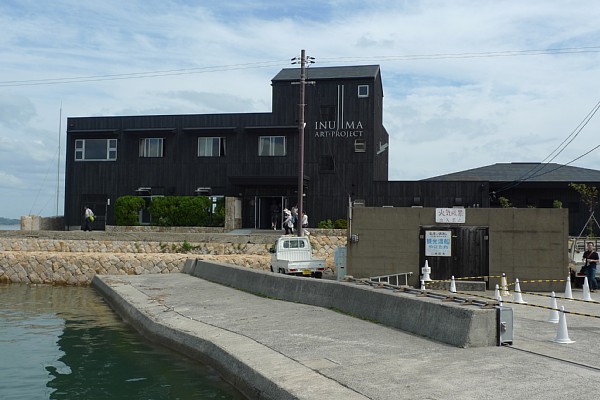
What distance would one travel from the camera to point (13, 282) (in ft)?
110

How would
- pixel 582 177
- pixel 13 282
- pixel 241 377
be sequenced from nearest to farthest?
pixel 241 377, pixel 13 282, pixel 582 177

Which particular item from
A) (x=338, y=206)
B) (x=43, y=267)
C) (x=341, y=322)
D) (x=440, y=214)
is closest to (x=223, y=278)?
(x=440, y=214)

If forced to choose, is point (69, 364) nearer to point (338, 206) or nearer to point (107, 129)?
point (338, 206)

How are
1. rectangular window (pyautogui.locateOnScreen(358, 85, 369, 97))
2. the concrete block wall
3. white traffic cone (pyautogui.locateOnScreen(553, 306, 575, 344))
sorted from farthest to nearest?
rectangular window (pyautogui.locateOnScreen(358, 85, 369, 97)) < the concrete block wall < white traffic cone (pyautogui.locateOnScreen(553, 306, 575, 344))

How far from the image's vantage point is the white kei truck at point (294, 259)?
25359 millimetres

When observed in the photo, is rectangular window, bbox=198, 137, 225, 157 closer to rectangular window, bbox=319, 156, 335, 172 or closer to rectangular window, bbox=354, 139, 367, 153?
rectangular window, bbox=319, 156, 335, 172

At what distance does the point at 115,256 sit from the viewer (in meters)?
33.7

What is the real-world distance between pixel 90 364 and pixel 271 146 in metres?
34.6

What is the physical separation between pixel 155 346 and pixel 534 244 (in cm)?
1557

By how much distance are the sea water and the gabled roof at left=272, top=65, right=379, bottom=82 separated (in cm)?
2954

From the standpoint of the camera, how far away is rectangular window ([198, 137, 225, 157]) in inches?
1874

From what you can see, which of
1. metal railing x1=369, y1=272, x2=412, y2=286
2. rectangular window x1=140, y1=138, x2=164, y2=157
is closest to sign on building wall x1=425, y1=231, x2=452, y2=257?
metal railing x1=369, y1=272, x2=412, y2=286

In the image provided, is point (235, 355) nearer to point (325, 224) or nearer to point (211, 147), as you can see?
point (325, 224)

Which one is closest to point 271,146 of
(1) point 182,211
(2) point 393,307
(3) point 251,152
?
(3) point 251,152
